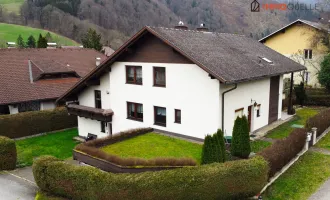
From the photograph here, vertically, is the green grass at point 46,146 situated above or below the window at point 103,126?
below

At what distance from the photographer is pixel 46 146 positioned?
874 inches

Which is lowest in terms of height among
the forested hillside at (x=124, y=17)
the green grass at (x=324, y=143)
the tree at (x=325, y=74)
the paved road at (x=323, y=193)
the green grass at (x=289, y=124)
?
the paved road at (x=323, y=193)

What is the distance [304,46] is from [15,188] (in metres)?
36.4

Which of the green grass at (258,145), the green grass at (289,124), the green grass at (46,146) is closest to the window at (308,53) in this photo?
the green grass at (289,124)

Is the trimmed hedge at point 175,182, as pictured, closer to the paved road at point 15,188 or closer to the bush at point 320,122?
the paved road at point 15,188

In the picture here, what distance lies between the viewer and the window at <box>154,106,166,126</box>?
64.2 ft

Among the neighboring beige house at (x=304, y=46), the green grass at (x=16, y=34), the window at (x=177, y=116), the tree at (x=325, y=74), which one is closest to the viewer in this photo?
the window at (x=177, y=116)

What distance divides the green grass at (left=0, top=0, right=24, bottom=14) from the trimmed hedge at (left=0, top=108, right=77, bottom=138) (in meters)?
110

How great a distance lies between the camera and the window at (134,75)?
66.3 feet

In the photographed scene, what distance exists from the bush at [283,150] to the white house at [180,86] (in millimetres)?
3350

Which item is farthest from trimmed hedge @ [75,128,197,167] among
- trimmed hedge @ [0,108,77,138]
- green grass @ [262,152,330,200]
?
trimmed hedge @ [0,108,77,138]

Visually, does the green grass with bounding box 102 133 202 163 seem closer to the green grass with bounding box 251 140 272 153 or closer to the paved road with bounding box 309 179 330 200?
the green grass with bounding box 251 140 272 153

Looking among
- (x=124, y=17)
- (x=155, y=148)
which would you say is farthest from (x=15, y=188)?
(x=124, y=17)

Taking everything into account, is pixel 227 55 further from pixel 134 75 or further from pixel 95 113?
pixel 95 113
